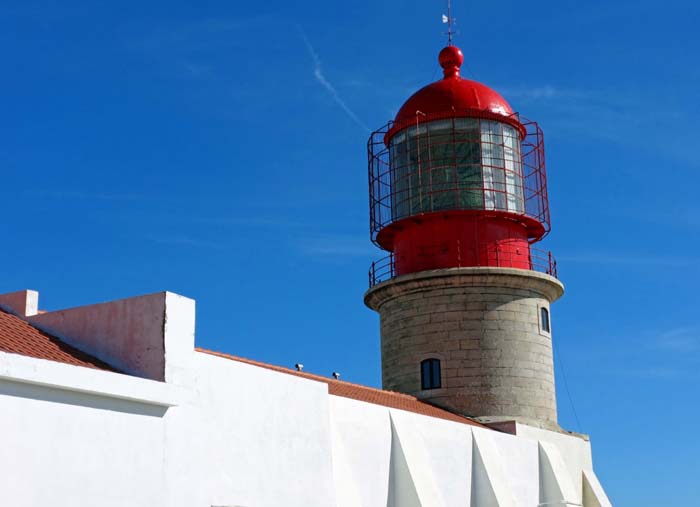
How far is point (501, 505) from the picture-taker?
742 inches

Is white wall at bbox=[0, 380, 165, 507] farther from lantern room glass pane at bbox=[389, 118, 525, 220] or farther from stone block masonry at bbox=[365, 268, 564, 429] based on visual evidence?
lantern room glass pane at bbox=[389, 118, 525, 220]

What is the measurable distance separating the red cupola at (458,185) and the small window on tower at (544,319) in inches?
40.0

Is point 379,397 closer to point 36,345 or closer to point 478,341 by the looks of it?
point 478,341

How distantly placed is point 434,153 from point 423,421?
26.4 ft

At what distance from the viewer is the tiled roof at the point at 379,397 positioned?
18.3 m

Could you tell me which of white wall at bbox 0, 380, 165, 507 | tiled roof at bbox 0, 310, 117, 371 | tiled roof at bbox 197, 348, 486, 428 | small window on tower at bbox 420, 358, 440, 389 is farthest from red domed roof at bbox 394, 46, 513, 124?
white wall at bbox 0, 380, 165, 507

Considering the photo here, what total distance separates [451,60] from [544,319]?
6586 millimetres

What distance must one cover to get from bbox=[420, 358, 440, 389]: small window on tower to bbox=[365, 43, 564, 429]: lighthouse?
0.08 ft

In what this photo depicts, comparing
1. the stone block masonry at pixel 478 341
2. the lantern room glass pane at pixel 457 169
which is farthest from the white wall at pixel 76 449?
the lantern room glass pane at pixel 457 169

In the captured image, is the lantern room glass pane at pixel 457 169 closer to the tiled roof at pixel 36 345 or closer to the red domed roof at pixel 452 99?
the red domed roof at pixel 452 99

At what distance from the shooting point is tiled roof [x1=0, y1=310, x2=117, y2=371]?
→ 1138cm

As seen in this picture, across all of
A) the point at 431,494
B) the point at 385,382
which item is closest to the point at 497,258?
the point at 385,382

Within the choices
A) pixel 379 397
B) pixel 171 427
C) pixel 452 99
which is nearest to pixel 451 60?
pixel 452 99

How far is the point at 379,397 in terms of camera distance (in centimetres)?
Result: 2025
